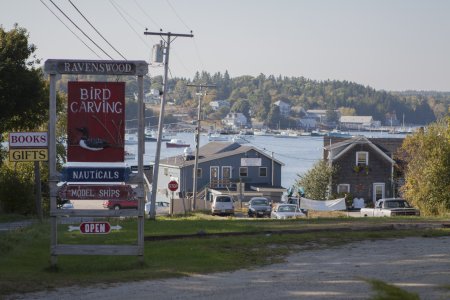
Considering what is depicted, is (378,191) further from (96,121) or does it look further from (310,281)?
(310,281)

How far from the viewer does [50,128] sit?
52.9 feet

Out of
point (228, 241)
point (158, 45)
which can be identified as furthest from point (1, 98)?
point (228, 241)

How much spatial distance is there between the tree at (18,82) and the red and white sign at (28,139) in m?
8.97

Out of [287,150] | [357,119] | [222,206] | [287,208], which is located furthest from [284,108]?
[287,208]

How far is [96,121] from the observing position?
1627 cm

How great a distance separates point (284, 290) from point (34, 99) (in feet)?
83.7

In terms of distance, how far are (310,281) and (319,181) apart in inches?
2021

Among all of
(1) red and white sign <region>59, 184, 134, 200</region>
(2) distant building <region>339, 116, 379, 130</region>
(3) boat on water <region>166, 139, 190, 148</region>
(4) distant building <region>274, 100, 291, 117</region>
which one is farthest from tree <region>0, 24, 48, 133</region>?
(4) distant building <region>274, 100, 291, 117</region>

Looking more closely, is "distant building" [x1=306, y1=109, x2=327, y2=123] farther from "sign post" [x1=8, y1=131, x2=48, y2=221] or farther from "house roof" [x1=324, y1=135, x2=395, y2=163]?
"sign post" [x1=8, y1=131, x2=48, y2=221]

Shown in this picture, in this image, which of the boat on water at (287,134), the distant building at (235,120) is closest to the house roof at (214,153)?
the distant building at (235,120)

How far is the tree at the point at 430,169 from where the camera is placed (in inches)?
1757

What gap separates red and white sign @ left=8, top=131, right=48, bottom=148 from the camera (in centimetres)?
2600

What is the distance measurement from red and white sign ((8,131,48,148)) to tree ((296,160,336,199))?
4124 centimetres

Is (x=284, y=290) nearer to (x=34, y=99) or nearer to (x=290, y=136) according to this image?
(x=34, y=99)
